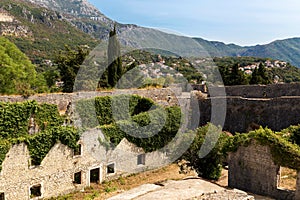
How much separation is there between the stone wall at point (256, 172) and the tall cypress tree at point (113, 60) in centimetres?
1875

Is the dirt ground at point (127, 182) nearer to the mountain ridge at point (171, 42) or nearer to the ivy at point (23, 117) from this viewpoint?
the ivy at point (23, 117)

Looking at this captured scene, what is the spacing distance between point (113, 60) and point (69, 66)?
472cm

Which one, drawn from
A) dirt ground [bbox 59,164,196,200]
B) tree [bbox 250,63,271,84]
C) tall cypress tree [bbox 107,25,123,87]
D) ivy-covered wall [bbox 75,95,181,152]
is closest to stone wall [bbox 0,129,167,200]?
dirt ground [bbox 59,164,196,200]

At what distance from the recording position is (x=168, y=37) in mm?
24172

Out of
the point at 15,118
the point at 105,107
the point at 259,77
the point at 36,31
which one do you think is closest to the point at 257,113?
the point at 105,107

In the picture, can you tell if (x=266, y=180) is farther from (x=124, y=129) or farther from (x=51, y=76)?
(x=51, y=76)

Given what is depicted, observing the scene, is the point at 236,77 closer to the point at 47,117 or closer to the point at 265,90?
the point at 265,90

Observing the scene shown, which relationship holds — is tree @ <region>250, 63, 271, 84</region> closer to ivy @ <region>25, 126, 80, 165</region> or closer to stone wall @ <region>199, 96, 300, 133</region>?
stone wall @ <region>199, 96, 300, 133</region>

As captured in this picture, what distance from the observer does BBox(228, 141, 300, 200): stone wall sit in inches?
497

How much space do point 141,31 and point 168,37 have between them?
2.50 meters

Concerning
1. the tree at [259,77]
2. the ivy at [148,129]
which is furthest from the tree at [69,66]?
the tree at [259,77]

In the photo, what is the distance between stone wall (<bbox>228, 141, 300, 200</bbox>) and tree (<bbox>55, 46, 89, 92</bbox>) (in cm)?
1958

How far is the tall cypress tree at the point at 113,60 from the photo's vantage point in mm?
31202

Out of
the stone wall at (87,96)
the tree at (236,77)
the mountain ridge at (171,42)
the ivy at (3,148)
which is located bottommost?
the ivy at (3,148)
